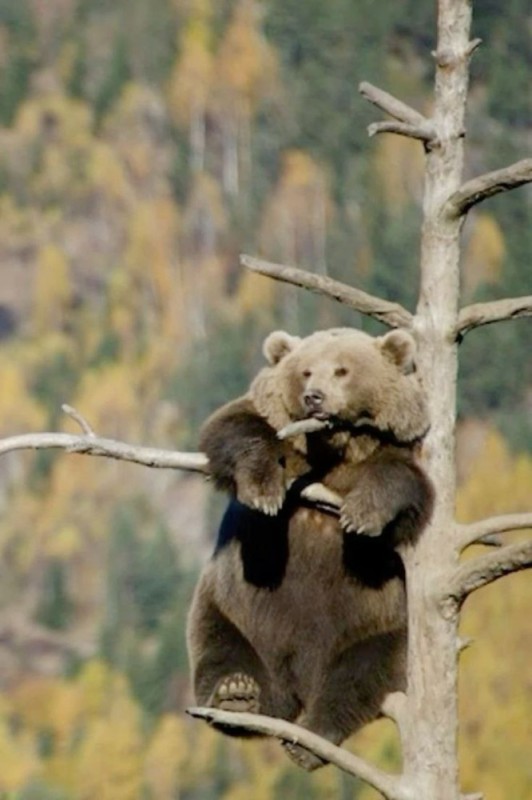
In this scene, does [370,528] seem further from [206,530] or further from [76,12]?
[76,12]

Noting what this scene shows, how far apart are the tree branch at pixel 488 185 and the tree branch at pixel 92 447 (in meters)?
1.06

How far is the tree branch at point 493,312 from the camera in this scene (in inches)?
240

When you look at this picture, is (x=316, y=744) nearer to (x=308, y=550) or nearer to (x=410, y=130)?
(x=308, y=550)

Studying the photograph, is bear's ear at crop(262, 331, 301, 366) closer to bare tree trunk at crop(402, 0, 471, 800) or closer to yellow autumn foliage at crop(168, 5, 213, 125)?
bare tree trunk at crop(402, 0, 471, 800)

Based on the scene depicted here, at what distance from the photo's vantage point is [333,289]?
637cm

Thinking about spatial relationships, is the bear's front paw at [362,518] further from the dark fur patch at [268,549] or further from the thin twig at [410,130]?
the thin twig at [410,130]

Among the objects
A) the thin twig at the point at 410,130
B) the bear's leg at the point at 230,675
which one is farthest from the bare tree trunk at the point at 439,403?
the bear's leg at the point at 230,675

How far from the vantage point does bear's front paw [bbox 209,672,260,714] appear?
7207 mm

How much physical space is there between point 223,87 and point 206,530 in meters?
26.1

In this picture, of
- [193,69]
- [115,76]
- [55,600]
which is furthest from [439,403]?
[115,76]

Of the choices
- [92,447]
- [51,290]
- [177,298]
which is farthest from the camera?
[177,298]

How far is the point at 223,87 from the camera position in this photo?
297ft

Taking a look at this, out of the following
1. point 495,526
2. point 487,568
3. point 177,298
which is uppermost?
point 177,298

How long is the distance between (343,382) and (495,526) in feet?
4.61
